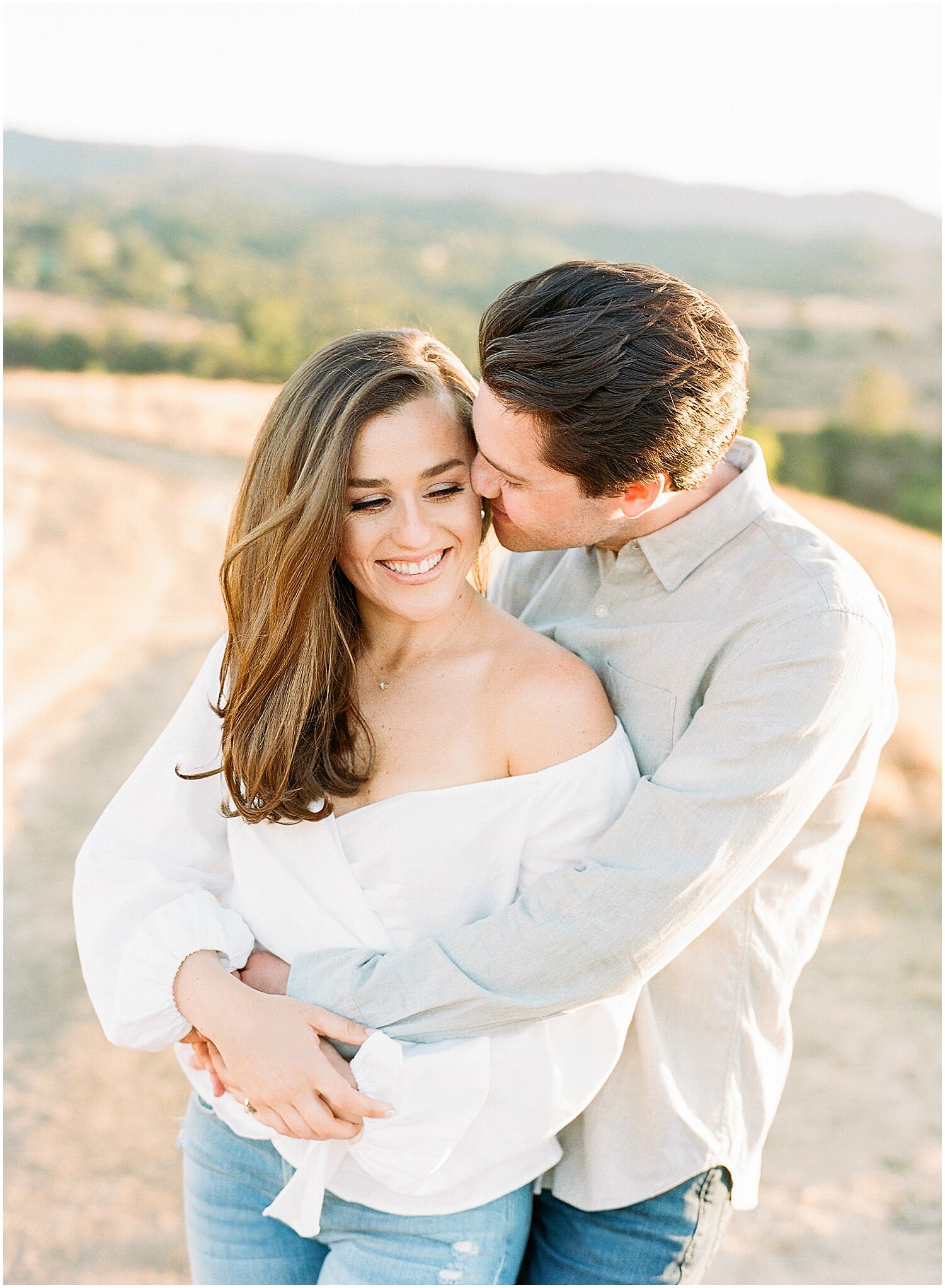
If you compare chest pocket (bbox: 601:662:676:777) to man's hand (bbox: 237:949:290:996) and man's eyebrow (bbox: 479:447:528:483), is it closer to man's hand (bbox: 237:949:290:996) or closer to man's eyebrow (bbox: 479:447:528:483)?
man's eyebrow (bbox: 479:447:528:483)

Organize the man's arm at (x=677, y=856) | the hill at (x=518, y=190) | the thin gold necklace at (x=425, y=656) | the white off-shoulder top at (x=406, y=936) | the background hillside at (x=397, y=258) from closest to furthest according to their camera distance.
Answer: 1. the man's arm at (x=677, y=856)
2. the white off-shoulder top at (x=406, y=936)
3. the thin gold necklace at (x=425, y=656)
4. the background hillside at (x=397, y=258)
5. the hill at (x=518, y=190)

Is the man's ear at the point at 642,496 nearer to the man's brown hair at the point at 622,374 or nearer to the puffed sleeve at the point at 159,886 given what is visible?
the man's brown hair at the point at 622,374

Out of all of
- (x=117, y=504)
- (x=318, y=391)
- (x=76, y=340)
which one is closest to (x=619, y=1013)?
(x=318, y=391)

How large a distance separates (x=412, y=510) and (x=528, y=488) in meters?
0.19

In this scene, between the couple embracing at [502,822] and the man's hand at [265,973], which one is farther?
the man's hand at [265,973]

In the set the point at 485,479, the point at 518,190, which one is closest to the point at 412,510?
the point at 485,479

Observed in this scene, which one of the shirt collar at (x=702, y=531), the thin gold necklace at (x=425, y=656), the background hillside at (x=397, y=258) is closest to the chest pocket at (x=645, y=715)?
the shirt collar at (x=702, y=531)

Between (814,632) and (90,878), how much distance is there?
1.26 m

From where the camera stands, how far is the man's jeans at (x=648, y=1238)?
1.82 m

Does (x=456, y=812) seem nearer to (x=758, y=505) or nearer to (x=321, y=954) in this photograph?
(x=321, y=954)

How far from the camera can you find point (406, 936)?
1787 mm

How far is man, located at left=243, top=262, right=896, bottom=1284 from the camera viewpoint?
1616mm

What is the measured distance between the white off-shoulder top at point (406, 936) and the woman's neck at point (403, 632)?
0.31 m

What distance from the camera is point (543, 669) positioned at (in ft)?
6.10
